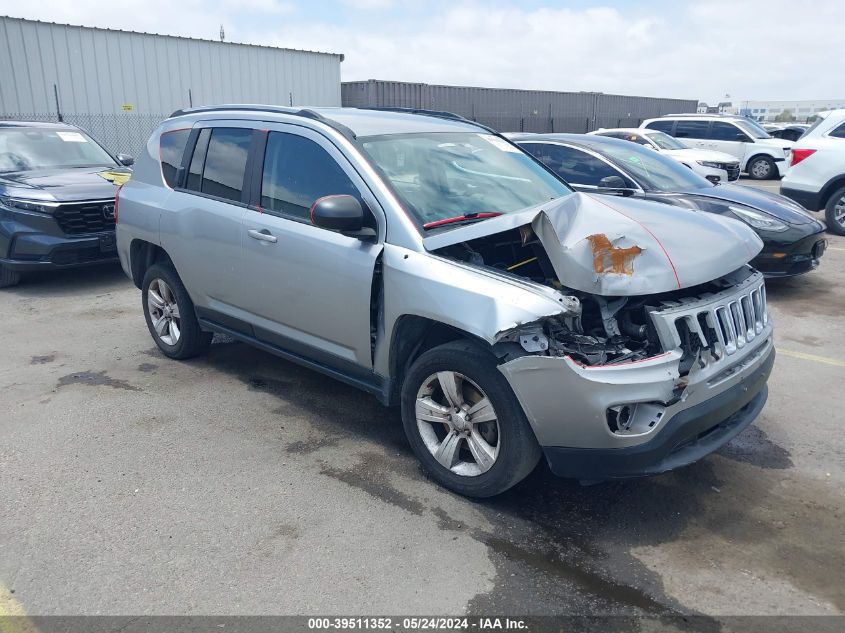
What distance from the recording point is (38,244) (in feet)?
25.2

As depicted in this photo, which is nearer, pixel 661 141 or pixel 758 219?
pixel 758 219

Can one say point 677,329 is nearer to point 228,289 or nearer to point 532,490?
point 532,490

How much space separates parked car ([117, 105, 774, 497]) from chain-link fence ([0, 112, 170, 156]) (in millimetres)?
14254

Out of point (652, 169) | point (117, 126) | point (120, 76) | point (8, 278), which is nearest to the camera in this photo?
point (652, 169)

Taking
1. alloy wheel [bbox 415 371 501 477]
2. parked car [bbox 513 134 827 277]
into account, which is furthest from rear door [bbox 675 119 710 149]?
alloy wheel [bbox 415 371 501 477]

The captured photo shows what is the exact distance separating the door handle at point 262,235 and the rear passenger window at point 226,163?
338 mm

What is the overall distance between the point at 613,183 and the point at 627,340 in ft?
15.5

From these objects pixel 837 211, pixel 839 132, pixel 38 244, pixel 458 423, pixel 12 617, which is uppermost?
pixel 839 132

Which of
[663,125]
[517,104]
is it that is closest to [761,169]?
[663,125]

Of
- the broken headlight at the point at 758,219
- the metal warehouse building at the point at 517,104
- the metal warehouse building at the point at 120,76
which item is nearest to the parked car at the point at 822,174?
the broken headlight at the point at 758,219

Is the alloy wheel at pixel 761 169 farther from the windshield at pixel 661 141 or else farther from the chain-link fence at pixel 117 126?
the chain-link fence at pixel 117 126

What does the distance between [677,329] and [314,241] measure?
204 centimetres

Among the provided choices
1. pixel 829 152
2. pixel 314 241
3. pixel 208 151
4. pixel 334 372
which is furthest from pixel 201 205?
pixel 829 152

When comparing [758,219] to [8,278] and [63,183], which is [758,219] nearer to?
[63,183]
